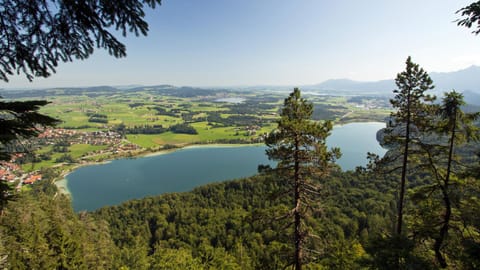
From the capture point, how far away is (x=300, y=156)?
18.6 feet

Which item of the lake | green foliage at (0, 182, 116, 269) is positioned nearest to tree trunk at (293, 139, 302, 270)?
→ green foliage at (0, 182, 116, 269)

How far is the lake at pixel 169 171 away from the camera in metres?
41.6

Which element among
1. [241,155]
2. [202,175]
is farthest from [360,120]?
[202,175]

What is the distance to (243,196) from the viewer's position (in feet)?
116

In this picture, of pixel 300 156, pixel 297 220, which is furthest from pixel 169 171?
pixel 300 156

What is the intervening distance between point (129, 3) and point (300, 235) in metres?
5.53

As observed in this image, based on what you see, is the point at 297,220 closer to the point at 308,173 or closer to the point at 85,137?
the point at 308,173

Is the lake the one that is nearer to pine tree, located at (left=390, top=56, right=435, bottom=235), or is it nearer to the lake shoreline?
the lake shoreline

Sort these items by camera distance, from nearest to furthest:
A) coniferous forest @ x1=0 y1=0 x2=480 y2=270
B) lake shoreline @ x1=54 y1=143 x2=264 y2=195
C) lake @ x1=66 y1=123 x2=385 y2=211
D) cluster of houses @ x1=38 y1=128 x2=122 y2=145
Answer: coniferous forest @ x1=0 y1=0 x2=480 y2=270, lake @ x1=66 y1=123 x2=385 y2=211, lake shoreline @ x1=54 y1=143 x2=264 y2=195, cluster of houses @ x1=38 y1=128 x2=122 y2=145

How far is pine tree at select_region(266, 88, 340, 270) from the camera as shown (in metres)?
5.58

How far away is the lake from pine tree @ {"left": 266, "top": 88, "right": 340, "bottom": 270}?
3993 centimetres

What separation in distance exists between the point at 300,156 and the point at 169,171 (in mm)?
49621

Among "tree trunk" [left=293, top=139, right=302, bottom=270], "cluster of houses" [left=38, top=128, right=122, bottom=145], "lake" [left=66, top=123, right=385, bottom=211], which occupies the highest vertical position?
"tree trunk" [left=293, top=139, right=302, bottom=270]

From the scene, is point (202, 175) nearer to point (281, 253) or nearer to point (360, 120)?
point (281, 253)
